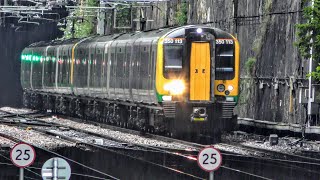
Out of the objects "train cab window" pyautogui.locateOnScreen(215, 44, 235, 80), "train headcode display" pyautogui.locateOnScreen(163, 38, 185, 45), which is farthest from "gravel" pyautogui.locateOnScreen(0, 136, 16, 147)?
"train cab window" pyautogui.locateOnScreen(215, 44, 235, 80)

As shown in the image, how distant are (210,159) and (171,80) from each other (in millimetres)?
14984

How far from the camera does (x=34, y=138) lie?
32.1m

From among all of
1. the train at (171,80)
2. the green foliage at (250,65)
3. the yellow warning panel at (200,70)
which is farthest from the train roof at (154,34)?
the green foliage at (250,65)

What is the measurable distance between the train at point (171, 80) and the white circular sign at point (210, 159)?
14.7 metres

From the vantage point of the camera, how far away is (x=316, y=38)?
28578 millimetres

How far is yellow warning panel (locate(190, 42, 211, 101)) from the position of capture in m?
30.4

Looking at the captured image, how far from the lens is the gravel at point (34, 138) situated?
29.4m

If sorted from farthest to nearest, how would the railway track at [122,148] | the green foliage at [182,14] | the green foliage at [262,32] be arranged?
the green foliage at [182,14], the green foliage at [262,32], the railway track at [122,148]

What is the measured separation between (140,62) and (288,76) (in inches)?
177

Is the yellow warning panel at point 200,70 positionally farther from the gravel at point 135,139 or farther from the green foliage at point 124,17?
the green foliage at point 124,17

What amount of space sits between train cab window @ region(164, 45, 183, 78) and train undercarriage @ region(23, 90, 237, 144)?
34.7 inches

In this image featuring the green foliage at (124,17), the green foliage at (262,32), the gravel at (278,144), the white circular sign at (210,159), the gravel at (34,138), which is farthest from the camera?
the green foliage at (124,17)

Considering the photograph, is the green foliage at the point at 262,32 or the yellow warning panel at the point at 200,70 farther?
the green foliage at the point at 262,32

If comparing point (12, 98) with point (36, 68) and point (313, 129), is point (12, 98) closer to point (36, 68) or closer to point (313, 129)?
point (36, 68)
